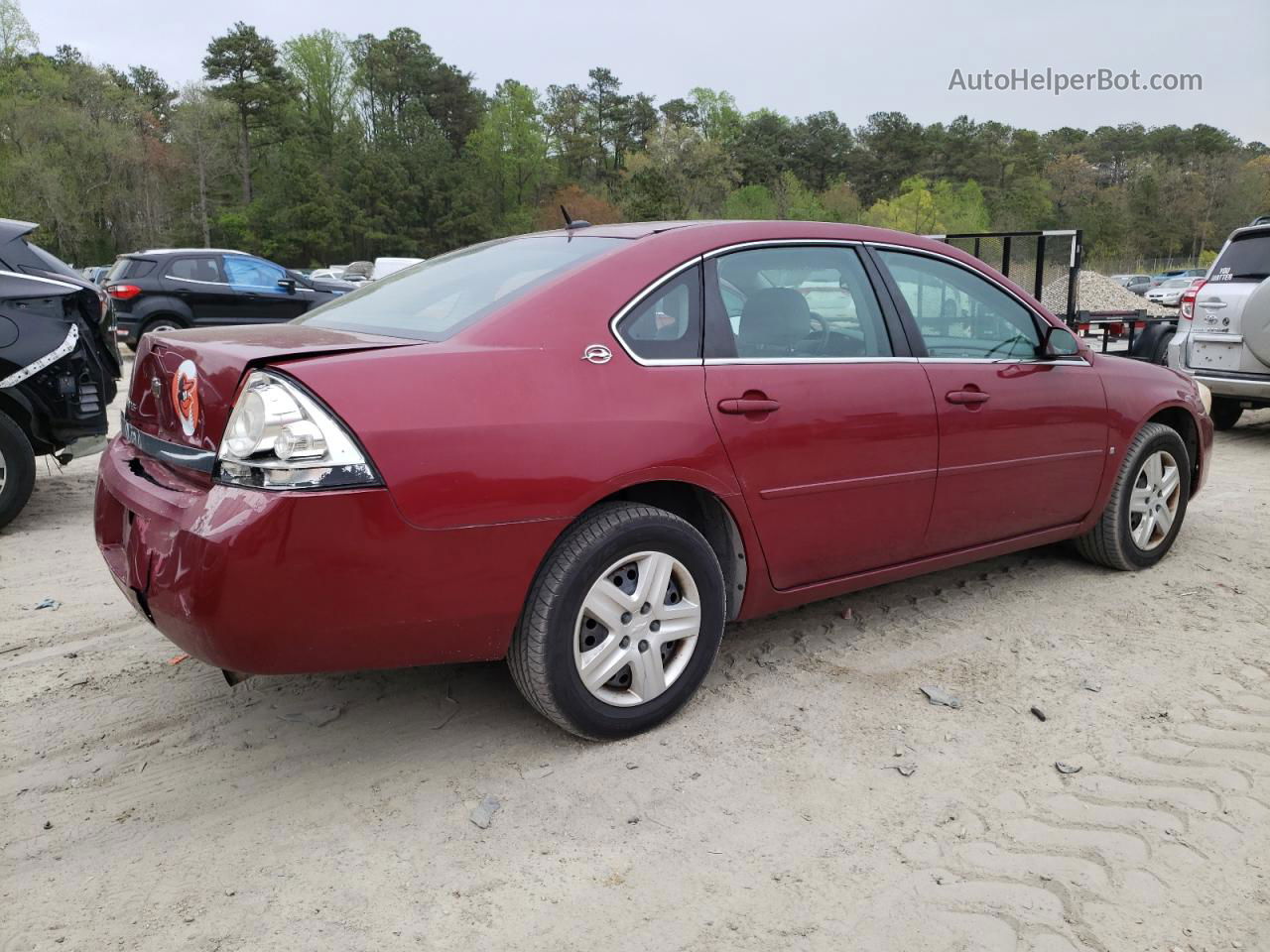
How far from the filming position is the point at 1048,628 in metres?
4.12

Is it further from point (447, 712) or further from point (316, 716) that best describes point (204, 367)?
point (447, 712)

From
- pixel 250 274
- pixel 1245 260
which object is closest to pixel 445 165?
pixel 250 274

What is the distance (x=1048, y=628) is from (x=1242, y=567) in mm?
1537

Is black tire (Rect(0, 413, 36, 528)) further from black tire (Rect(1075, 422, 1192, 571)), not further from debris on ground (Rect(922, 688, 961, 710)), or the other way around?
black tire (Rect(1075, 422, 1192, 571))

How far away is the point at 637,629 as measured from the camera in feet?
10.1

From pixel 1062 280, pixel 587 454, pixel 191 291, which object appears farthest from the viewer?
pixel 191 291

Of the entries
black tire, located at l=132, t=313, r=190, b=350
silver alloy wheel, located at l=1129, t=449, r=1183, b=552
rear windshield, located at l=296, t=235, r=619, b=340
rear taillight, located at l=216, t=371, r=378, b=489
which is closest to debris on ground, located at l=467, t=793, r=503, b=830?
rear taillight, located at l=216, t=371, r=378, b=489

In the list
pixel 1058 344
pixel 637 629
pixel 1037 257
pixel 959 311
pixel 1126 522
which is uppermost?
pixel 1037 257

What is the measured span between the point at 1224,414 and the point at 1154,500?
18.6 ft

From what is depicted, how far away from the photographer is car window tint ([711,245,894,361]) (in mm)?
3396

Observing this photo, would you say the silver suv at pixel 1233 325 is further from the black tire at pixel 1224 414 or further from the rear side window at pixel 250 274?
the rear side window at pixel 250 274

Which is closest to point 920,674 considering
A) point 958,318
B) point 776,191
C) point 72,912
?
point 958,318

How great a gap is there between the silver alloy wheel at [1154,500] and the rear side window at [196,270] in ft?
45.9

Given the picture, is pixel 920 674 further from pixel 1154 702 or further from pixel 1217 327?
pixel 1217 327
